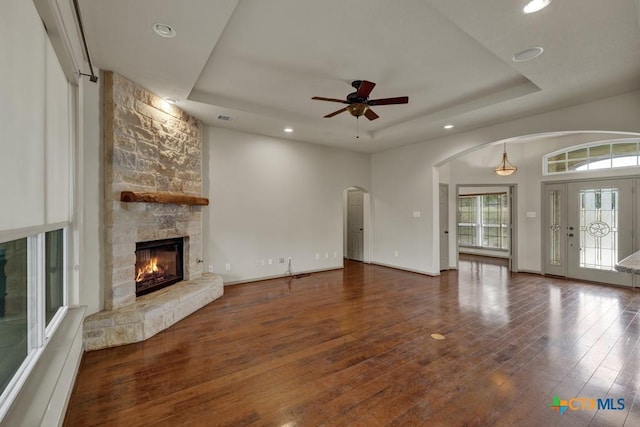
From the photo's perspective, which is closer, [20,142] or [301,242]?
[20,142]

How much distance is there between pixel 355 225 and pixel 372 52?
555 cm

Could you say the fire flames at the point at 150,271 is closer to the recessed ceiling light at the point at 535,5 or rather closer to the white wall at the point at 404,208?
the recessed ceiling light at the point at 535,5

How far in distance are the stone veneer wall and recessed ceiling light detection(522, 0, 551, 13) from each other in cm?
415

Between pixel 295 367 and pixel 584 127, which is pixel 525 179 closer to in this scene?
pixel 584 127

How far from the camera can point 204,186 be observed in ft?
16.7

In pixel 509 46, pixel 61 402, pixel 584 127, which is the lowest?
pixel 61 402

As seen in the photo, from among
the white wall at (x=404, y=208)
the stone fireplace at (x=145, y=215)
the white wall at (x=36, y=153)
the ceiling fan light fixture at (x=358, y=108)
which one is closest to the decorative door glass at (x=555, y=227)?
the white wall at (x=404, y=208)

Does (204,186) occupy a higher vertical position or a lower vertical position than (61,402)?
higher


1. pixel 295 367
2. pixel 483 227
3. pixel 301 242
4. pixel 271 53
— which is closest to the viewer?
pixel 295 367

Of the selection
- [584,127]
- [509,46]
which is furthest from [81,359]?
[584,127]

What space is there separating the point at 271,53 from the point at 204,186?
2823 mm

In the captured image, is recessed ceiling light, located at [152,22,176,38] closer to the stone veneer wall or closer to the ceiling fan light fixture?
the stone veneer wall

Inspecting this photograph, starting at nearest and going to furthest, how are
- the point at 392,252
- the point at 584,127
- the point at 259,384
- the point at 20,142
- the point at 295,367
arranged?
the point at 20,142 < the point at 259,384 < the point at 295,367 < the point at 584,127 < the point at 392,252

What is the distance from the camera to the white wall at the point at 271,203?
17.3 ft
